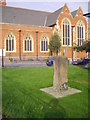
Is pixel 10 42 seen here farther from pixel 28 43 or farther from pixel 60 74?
pixel 60 74

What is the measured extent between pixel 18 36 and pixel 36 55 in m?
6.18

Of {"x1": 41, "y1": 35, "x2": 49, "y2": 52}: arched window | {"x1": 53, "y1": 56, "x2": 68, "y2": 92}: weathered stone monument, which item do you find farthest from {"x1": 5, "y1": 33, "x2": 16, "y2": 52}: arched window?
{"x1": 53, "y1": 56, "x2": 68, "y2": 92}: weathered stone monument

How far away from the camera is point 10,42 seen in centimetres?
3083

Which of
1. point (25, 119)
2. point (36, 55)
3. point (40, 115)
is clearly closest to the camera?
point (25, 119)

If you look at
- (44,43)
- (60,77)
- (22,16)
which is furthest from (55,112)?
(22,16)

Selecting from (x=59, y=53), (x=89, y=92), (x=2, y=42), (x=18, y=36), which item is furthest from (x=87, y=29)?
(x=89, y=92)

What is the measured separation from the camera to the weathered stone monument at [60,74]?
20.8ft

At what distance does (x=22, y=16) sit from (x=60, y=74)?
109ft

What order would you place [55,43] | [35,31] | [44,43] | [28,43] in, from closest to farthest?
[55,43] < [28,43] < [35,31] < [44,43]

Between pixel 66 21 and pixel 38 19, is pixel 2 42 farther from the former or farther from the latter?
pixel 66 21

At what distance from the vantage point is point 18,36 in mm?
31328

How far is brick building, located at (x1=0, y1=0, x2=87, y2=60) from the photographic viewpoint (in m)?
30.8

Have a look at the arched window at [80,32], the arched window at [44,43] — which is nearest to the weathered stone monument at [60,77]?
the arched window at [44,43]

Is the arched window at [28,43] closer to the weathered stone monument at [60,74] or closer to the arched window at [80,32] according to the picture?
the arched window at [80,32]
